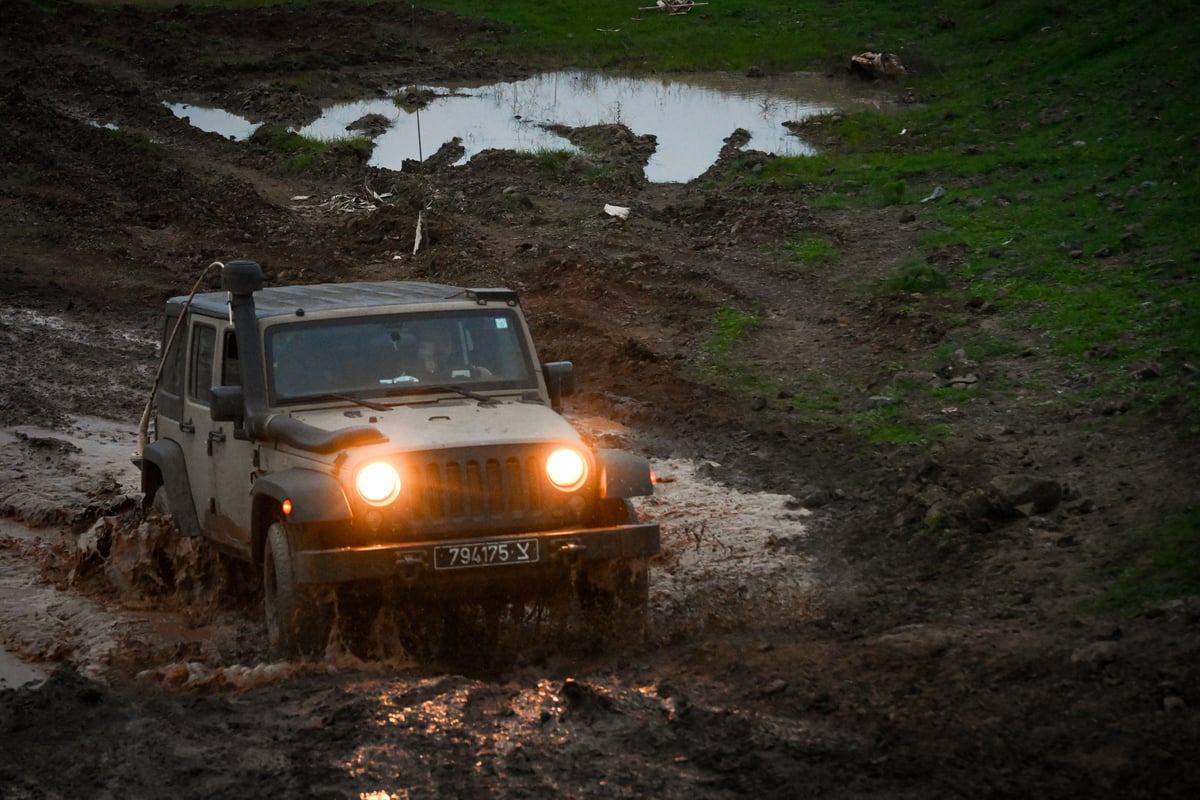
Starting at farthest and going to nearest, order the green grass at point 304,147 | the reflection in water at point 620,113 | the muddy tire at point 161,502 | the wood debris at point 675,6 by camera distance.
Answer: the wood debris at point 675,6 → the reflection in water at point 620,113 → the green grass at point 304,147 → the muddy tire at point 161,502

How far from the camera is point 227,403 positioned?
7.21m

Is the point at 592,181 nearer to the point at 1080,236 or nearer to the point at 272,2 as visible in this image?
the point at 1080,236

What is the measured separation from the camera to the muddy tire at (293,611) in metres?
6.59

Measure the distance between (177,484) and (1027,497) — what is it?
183 inches

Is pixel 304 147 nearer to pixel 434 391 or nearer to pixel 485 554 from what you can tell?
pixel 434 391

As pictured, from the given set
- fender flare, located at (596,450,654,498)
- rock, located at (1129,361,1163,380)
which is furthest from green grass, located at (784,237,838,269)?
fender flare, located at (596,450,654,498)

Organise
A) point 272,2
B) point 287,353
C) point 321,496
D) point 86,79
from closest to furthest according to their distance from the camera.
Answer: point 321,496 < point 287,353 < point 86,79 < point 272,2

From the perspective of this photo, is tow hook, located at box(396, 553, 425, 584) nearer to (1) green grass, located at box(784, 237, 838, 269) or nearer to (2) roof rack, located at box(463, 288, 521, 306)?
(2) roof rack, located at box(463, 288, 521, 306)

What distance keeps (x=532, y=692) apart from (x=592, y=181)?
16.3 m

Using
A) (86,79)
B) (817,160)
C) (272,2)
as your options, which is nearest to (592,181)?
(817,160)

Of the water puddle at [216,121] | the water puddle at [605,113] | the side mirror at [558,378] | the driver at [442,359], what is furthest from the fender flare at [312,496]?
the water puddle at [216,121]

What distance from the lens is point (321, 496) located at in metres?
6.50

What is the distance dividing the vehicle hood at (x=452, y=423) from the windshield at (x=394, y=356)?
0.17 m

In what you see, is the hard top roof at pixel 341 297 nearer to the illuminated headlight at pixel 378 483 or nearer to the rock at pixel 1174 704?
the illuminated headlight at pixel 378 483
